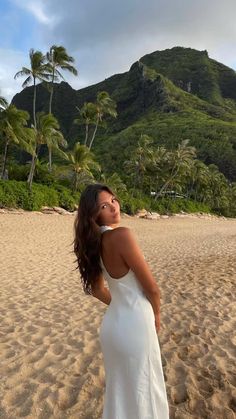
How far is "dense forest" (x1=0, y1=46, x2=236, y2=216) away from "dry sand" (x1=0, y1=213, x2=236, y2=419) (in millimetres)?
21689

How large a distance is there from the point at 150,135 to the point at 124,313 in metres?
96.6

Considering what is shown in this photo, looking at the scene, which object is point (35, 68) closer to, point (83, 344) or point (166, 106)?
point (83, 344)

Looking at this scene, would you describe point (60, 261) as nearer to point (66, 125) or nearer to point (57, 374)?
point (57, 374)

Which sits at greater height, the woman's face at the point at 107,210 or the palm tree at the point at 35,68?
the palm tree at the point at 35,68

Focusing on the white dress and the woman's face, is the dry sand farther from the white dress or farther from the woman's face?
the woman's face

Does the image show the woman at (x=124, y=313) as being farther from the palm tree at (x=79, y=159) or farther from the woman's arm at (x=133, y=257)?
the palm tree at (x=79, y=159)

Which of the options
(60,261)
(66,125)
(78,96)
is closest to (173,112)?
(66,125)

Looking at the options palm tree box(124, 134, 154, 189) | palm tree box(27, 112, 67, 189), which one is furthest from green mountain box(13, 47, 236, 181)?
palm tree box(27, 112, 67, 189)

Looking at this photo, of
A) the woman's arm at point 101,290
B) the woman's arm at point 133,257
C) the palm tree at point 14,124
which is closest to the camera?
the woman's arm at point 133,257

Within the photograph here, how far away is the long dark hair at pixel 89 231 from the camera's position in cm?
234

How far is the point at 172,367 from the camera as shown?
185 inches

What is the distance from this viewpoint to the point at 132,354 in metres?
2.30

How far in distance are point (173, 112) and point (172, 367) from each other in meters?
113

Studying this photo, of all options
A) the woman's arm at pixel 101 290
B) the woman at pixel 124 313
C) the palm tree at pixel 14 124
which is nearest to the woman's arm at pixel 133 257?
the woman at pixel 124 313
